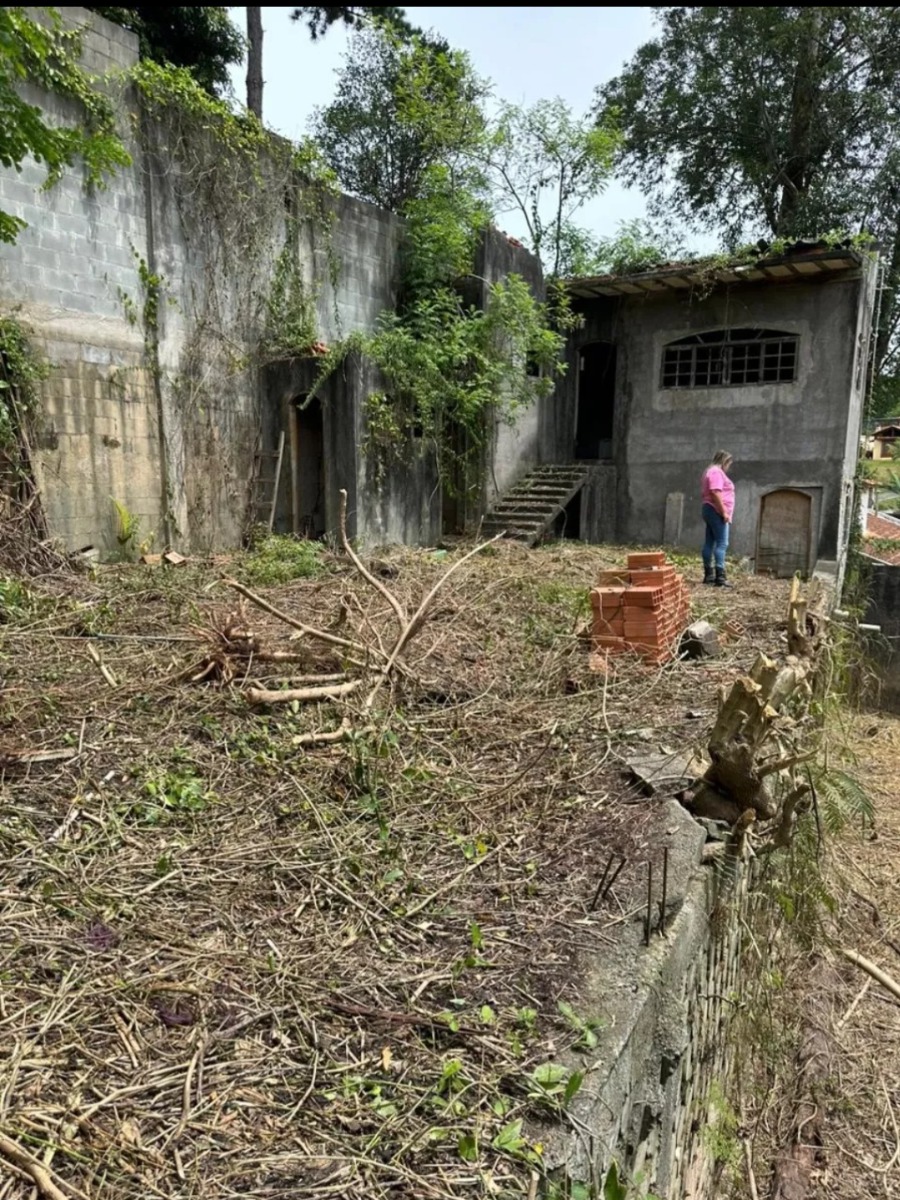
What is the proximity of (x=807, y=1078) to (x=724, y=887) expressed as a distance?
6.13ft

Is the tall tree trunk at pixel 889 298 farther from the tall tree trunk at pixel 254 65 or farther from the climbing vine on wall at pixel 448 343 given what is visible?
the tall tree trunk at pixel 254 65

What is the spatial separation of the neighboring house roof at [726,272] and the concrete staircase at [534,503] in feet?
10.4

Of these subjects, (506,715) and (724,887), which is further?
(506,715)

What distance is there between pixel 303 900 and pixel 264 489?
8.85 meters

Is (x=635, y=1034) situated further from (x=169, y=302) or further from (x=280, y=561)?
(x=169, y=302)

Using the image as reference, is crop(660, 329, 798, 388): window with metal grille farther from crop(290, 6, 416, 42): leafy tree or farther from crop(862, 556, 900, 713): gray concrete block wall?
crop(290, 6, 416, 42): leafy tree

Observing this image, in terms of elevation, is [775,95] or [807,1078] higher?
[775,95]

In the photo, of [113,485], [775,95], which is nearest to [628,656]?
[113,485]

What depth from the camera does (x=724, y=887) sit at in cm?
348

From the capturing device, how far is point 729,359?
46.3ft

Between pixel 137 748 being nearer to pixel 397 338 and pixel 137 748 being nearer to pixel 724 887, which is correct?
pixel 724 887

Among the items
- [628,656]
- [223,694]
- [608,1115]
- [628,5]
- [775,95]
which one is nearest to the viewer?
[628,5]

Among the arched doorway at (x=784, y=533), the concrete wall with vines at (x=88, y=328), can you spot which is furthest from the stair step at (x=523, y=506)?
the concrete wall with vines at (x=88, y=328)

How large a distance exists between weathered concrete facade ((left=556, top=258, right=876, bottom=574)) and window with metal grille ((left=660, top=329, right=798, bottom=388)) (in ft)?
0.25
